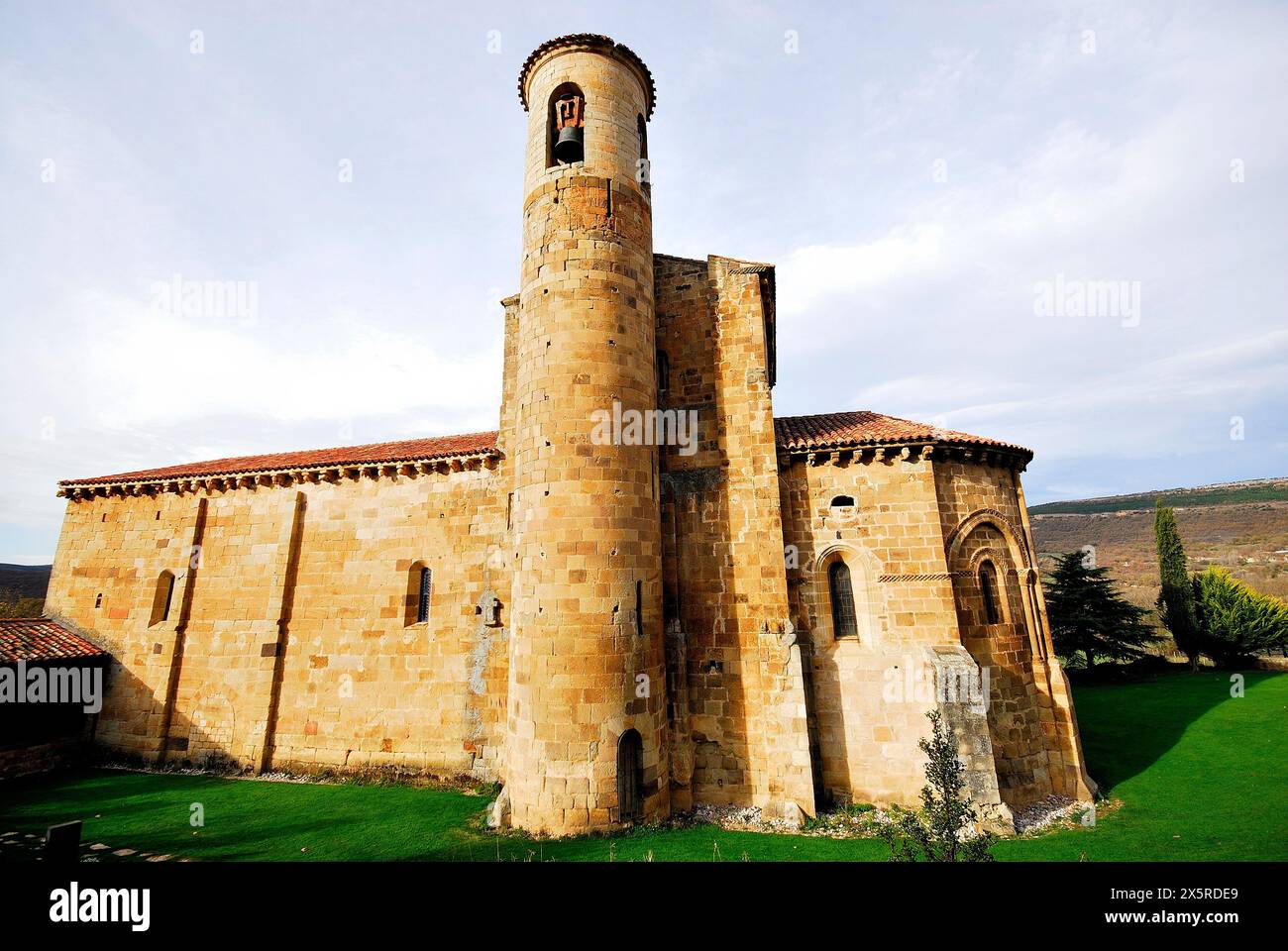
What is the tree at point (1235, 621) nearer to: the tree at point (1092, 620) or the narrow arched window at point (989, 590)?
the tree at point (1092, 620)

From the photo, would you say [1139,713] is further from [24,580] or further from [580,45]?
[24,580]

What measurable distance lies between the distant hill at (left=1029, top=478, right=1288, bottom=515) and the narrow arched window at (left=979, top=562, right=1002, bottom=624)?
81.2 metres

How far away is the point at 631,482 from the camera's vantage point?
38.2 ft

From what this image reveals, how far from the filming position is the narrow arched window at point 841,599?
12484mm

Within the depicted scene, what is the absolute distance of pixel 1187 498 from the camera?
7925cm

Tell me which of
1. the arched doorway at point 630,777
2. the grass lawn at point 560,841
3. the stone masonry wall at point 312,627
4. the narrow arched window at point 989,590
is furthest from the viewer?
the stone masonry wall at point 312,627

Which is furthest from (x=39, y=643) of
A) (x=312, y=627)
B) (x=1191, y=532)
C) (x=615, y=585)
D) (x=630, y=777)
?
(x=1191, y=532)

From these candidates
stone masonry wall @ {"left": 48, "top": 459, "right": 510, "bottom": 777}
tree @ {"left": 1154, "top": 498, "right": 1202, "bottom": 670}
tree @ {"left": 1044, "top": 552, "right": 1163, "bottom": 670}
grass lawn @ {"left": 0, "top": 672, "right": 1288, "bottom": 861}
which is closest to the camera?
grass lawn @ {"left": 0, "top": 672, "right": 1288, "bottom": 861}

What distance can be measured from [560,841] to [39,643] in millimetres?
17755

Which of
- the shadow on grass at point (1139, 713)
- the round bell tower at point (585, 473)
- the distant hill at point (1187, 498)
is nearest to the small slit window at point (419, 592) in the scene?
the round bell tower at point (585, 473)

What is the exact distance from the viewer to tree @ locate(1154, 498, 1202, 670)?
90.3 feet

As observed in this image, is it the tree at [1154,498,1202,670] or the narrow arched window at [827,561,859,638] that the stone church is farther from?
the tree at [1154,498,1202,670]

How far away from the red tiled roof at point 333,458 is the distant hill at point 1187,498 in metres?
90.2

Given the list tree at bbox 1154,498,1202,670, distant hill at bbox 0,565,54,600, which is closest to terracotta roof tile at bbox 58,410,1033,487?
tree at bbox 1154,498,1202,670
